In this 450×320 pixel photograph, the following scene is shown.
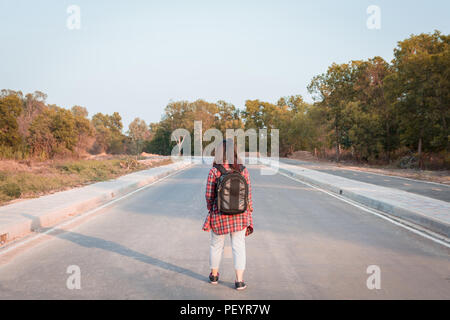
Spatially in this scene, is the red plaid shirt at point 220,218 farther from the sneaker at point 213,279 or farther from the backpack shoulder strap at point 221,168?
the sneaker at point 213,279

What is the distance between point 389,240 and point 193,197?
6.95 meters

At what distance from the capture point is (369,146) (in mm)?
35781

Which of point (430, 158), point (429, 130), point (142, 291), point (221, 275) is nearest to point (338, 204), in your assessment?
point (221, 275)

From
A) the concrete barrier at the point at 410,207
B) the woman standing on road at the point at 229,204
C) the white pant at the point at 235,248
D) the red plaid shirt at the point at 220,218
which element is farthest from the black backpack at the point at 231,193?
the concrete barrier at the point at 410,207

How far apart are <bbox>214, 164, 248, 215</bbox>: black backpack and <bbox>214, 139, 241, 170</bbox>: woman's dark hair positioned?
0.13 meters

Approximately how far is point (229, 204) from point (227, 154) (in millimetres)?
580

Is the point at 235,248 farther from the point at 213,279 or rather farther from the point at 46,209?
the point at 46,209

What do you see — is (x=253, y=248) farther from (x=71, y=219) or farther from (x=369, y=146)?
(x=369, y=146)

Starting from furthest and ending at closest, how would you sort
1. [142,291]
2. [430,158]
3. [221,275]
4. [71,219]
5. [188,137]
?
[188,137] < [430,158] < [71,219] < [221,275] < [142,291]

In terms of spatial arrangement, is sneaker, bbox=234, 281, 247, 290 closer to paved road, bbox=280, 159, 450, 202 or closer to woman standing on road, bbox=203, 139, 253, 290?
woman standing on road, bbox=203, 139, 253, 290

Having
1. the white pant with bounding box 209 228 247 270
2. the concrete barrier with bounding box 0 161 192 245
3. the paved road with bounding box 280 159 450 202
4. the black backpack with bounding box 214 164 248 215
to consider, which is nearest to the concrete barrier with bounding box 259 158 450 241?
the paved road with bounding box 280 159 450 202

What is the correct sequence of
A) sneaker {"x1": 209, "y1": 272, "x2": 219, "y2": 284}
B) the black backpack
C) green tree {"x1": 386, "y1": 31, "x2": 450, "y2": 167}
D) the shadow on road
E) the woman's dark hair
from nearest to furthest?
the black backpack < the woman's dark hair < sneaker {"x1": 209, "y1": 272, "x2": 219, "y2": 284} < the shadow on road < green tree {"x1": 386, "y1": 31, "x2": 450, "y2": 167}

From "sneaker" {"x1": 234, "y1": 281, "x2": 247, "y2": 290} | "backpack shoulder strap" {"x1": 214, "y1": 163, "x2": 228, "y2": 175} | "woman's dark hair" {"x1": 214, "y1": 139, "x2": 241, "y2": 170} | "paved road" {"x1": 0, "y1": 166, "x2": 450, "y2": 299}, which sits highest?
"woman's dark hair" {"x1": 214, "y1": 139, "x2": 241, "y2": 170}

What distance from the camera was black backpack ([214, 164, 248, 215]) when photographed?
4.12 meters
